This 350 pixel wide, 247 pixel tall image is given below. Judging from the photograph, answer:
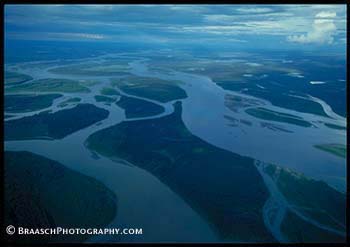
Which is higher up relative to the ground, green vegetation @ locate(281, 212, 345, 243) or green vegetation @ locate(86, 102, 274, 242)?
green vegetation @ locate(86, 102, 274, 242)

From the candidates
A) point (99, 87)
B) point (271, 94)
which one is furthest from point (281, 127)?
point (99, 87)

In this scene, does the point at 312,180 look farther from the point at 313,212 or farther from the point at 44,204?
the point at 44,204

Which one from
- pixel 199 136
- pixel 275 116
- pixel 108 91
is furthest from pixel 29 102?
pixel 275 116

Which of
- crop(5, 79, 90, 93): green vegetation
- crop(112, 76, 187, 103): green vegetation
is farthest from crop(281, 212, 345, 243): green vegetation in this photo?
crop(5, 79, 90, 93): green vegetation

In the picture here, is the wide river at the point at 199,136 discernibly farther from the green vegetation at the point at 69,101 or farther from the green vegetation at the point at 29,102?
the green vegetation at the point at 29,102

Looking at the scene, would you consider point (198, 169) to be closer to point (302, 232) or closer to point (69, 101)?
point (302, 232)

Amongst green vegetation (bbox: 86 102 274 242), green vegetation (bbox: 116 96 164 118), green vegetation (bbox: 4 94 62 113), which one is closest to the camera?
green vegetation (bbox: 86 102 274 242)

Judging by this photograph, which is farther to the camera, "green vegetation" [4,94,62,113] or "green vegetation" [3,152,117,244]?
"green vegetation" [4,94,62,113]

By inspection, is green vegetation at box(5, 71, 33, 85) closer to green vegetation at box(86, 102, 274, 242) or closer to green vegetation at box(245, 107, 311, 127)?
green vegetation at box(86, 102, 274, 242)
